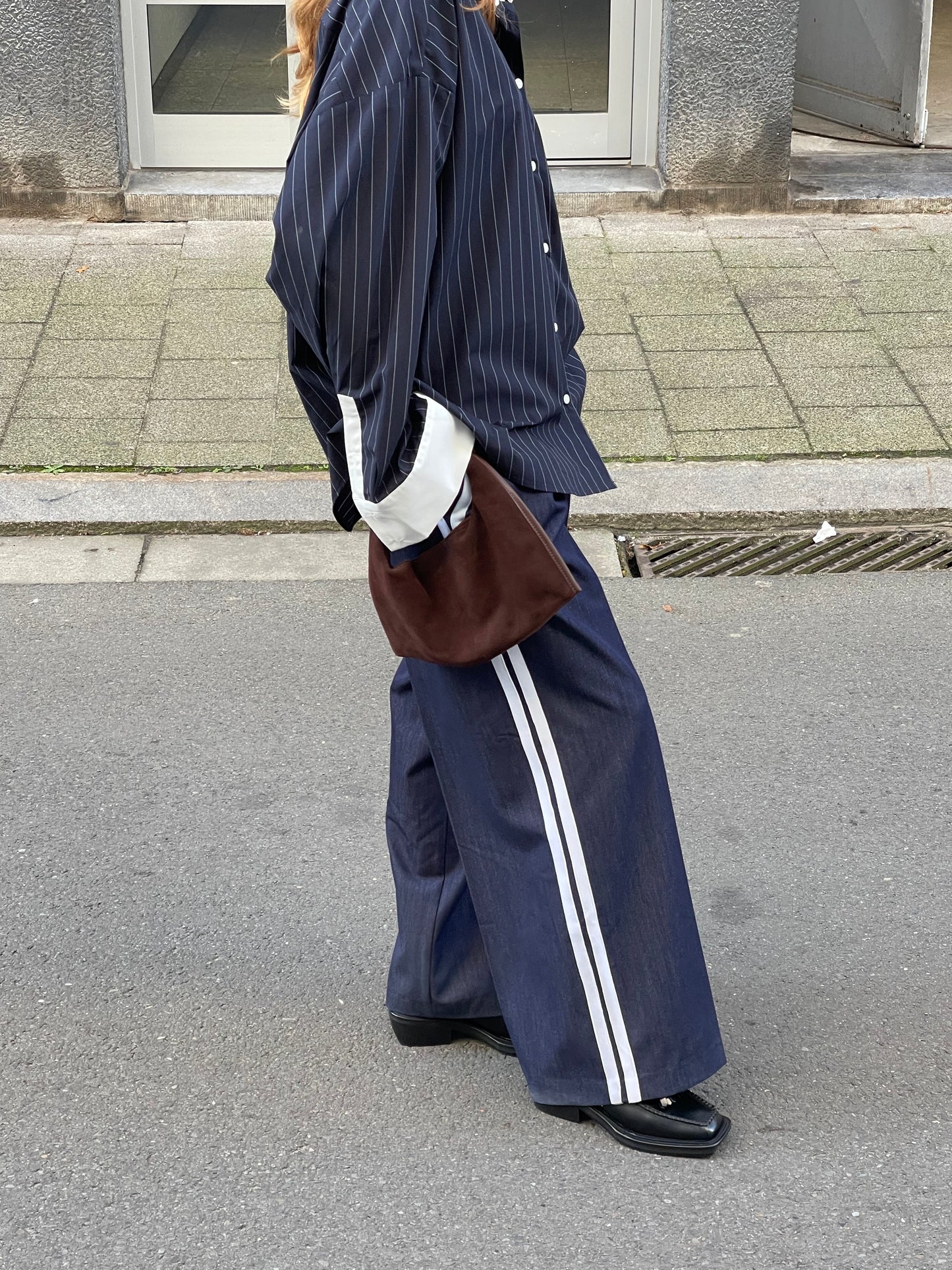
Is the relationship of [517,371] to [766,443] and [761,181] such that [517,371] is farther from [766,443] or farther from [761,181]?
[761,181]

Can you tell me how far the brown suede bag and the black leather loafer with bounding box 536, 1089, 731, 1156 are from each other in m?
0.80

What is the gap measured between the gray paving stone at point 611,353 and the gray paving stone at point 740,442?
0.65 meters

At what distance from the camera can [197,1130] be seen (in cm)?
264

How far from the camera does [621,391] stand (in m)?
5.81

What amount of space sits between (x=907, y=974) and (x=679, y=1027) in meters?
0.71

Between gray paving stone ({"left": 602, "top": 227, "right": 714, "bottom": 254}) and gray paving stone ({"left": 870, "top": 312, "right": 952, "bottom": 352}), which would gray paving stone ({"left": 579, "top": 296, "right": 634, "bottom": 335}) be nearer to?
gray paving stone ({"left": 602, "top": 227, "right": 714, "bottom": 254})

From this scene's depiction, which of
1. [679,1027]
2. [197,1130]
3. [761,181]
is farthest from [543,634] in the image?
[761,181]

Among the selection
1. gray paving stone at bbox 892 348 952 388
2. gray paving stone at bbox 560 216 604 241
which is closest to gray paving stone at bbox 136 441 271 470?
gray paving stone at bbox 892 348 952 388

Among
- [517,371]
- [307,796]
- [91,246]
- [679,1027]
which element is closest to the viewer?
[517,371]

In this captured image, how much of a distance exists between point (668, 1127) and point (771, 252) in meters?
5.50

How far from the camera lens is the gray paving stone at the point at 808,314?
638cm

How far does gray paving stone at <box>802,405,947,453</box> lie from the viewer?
5324 millimetres

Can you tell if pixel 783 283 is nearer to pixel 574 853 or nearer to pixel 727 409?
pixel 727 409

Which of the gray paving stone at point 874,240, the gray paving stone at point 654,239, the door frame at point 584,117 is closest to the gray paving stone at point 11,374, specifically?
the door frame at point 584,117
